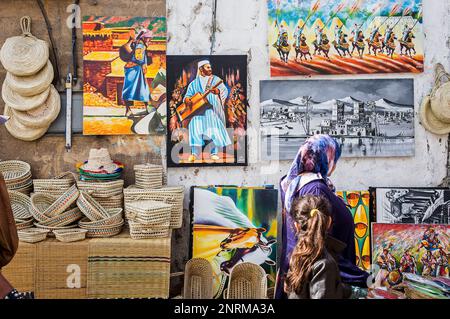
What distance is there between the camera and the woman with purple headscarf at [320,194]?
10.9 ft

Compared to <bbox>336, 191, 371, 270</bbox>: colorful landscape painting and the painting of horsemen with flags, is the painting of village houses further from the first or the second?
<bbox>336, 191, 371, 270</bbox>: colorful landscape painting

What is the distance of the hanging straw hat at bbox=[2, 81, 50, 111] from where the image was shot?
5078 millimetres

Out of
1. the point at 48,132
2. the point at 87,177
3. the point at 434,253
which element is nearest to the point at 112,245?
the point at 87,177

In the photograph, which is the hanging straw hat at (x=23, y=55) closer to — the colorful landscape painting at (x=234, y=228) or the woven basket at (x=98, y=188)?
the woven basket at (x=98, y=188)

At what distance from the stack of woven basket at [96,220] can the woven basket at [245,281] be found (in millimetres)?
1137

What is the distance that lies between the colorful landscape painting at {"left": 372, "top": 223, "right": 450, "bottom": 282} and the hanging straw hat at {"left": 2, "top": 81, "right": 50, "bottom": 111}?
3367mm

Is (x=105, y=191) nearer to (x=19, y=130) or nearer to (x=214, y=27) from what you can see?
(x=19, y=130)

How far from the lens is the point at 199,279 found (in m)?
5.07

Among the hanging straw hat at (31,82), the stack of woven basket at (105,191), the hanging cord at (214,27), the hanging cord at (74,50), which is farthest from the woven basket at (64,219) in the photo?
the hanging cord at (214,27)

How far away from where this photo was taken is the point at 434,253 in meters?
5.21

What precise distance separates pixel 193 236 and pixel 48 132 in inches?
68.3

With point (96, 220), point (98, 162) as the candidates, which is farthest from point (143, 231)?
point (98, 162)

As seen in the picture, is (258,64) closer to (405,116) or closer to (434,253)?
(405,116)

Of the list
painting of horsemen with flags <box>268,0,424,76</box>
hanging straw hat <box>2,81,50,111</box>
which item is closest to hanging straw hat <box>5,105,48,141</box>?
hanging straw hat <box>2,81,50,111</box>
